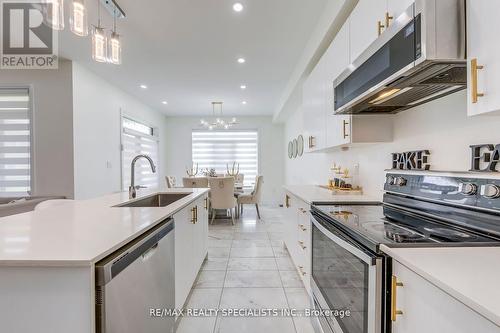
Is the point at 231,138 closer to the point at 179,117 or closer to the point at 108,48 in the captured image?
the point at 179,117

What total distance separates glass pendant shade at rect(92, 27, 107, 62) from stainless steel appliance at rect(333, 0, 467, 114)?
72.1 inches

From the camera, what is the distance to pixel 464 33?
0.98 meters

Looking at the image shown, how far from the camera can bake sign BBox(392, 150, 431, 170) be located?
157 cm

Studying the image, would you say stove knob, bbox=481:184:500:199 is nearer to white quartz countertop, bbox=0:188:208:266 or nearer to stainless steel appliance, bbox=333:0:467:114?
stainless steel appliance, bbox=333:0:467:114

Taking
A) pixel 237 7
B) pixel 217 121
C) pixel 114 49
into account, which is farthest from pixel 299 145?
pixel 114 49

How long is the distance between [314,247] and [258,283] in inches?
39.2

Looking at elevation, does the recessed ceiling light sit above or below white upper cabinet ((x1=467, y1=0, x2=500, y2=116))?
above

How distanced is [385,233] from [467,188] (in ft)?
1.41

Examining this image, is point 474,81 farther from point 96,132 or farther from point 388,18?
point 96,132

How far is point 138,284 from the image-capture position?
3.71 feet

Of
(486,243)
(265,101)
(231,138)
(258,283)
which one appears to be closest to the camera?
(486,243)

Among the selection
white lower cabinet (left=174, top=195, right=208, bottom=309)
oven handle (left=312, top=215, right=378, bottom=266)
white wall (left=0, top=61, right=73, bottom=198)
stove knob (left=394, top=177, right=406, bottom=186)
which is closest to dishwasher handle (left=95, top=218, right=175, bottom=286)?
white lower cabinet (left=174, top=195, right=208, bottom=309)

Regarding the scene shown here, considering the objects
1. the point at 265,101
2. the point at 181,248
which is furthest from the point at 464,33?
the point at 265,101

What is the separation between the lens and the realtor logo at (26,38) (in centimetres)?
253
